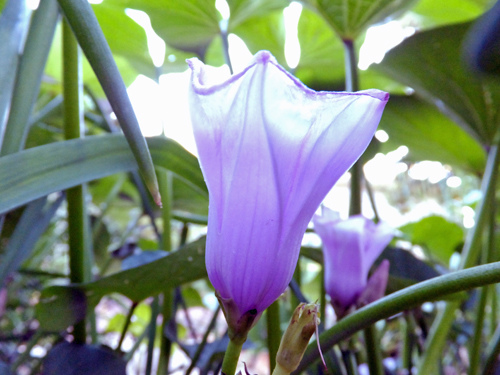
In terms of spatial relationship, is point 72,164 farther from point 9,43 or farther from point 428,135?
point 428,135

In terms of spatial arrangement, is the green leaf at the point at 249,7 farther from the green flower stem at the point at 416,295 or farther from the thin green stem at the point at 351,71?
the green flower stem at the point at 416,295

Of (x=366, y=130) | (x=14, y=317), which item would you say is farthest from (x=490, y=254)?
(x=14, y=317)

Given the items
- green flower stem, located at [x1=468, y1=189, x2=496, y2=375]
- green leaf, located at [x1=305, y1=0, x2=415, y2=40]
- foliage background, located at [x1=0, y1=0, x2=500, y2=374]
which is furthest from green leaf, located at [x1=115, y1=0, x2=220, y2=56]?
green flower stem, located at [x1=468, y1=189, x2=496, y2=375]

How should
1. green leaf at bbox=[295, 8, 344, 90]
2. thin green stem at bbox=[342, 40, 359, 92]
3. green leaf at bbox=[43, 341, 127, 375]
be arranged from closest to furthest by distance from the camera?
green leaf at bbox=[43, 341, 127, 375]
thin green stem at bbox=[342, 40, 359, 92]
green leaf at bbox=[295, 8, 344, 90]

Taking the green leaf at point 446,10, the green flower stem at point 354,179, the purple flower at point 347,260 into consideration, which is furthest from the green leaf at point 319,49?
the purple flower at point 347,260

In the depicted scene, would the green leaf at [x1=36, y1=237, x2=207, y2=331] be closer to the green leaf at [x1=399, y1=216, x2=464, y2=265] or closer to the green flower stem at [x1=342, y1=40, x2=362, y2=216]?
the green flower stem at [x1=342, y1=40, x2=362, y2=216]

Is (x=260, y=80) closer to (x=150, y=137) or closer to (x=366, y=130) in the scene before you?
(x=366, y=130)
